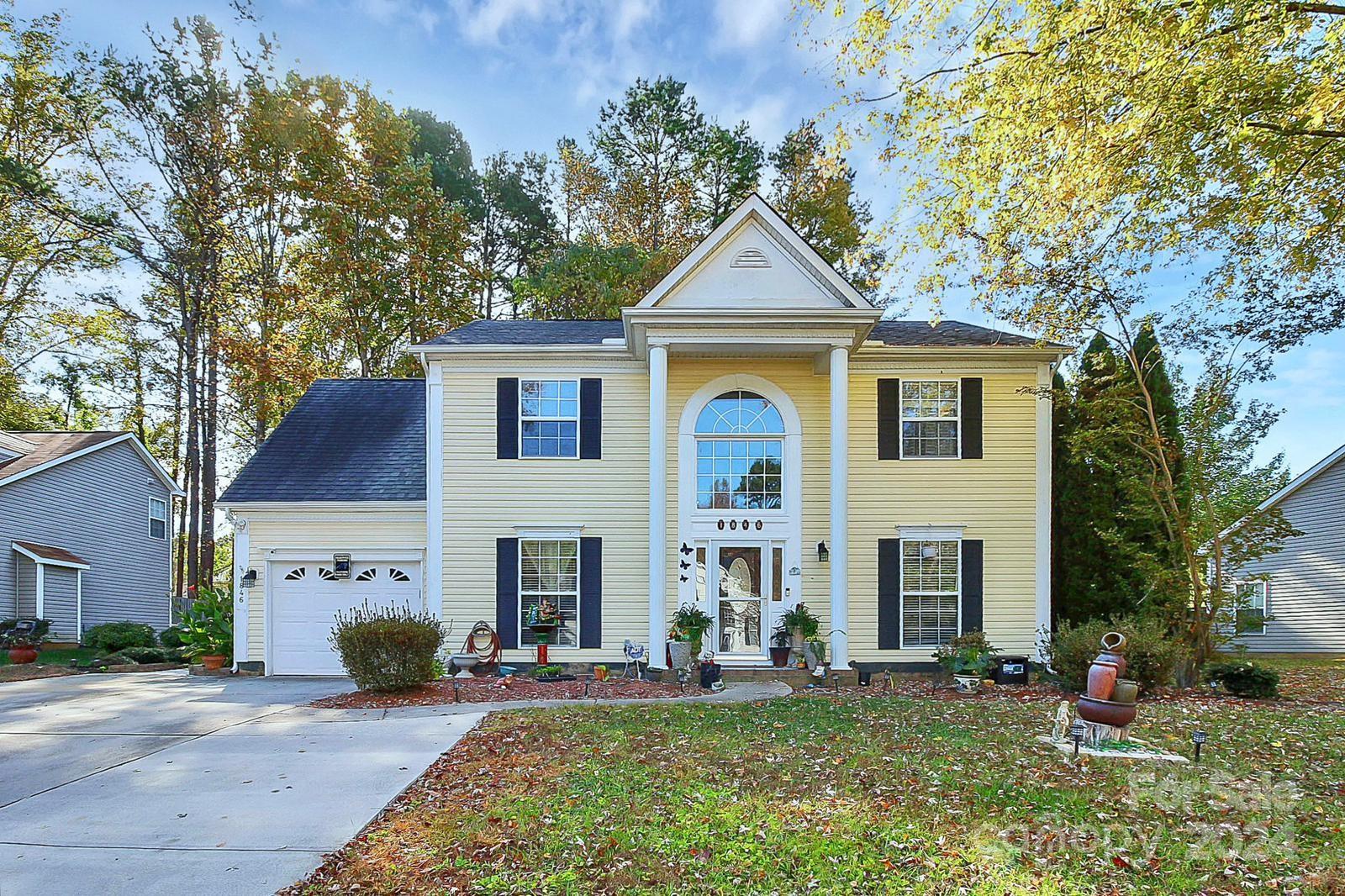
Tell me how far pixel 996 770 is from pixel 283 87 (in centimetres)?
2467

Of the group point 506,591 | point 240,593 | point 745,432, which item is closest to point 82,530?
point 240,593

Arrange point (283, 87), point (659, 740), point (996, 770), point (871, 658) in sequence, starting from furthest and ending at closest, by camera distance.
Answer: point (283, 87)
point (871, 658)
point (659, 740)
point (996, 770)

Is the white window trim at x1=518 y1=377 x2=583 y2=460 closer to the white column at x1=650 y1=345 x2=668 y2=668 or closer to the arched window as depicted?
the white column at x1=650 y1=345 x2=668 y2=668

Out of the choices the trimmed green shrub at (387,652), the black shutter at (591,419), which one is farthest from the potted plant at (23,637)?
the black shutter at (591,419)

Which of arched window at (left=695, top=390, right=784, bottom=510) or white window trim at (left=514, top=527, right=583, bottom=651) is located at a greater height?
arched window at (left=695, top=390, right=784, bottom=510)

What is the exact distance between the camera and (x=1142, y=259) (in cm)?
1145

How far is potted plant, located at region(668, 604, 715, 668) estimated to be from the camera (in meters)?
12.2

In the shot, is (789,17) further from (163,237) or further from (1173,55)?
(163,237)

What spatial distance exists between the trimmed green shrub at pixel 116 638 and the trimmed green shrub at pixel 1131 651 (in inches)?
692

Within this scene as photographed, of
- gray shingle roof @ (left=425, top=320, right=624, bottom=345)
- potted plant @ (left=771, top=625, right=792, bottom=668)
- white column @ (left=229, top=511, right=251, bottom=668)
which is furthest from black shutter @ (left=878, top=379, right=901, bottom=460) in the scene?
white column @ (left=229, top=511, right=251, bottom=668)

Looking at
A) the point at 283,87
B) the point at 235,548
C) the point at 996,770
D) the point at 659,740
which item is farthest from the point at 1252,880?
the point at 283,87

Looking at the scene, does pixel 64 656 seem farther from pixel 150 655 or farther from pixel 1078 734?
pixel 1078 734

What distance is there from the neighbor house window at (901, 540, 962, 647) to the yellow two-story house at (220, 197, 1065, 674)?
1.2 inches

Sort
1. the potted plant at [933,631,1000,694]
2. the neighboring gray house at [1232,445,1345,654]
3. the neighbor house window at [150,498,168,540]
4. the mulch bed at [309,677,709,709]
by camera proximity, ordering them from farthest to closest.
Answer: the neighbor house window at [150,498,168,540]
the neighboring gray house at [1232,445,1345,654]
the potted plant at [933,631,1000,694]
the mulch bed at [309,677,709,709]
